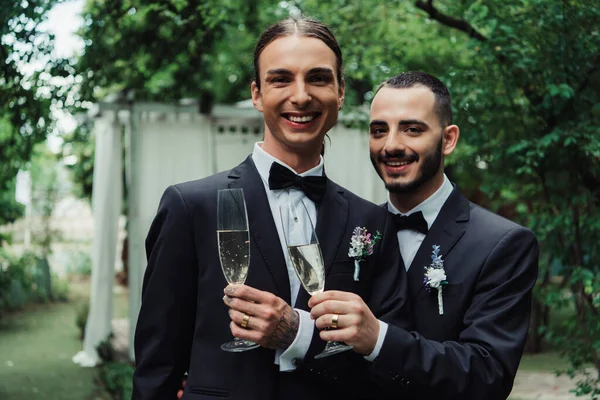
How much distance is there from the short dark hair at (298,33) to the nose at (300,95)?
0.18 metres

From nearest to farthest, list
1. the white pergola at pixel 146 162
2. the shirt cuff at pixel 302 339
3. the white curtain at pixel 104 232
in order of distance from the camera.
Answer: the shirt cuff at pixel 302 339 → the white pergola at pixel 146 162 → the white curtain at pixel 104 232

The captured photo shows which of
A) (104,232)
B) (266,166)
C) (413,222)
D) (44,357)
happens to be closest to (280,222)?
(266,166)

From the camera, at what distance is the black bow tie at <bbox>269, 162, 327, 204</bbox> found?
245 cm

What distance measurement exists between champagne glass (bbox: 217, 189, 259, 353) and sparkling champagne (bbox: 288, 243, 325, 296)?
5.3 inches

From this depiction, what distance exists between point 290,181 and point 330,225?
0.20 metres

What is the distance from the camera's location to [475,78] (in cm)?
555

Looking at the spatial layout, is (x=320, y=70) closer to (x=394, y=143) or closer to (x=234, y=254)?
(x=394, y=143)

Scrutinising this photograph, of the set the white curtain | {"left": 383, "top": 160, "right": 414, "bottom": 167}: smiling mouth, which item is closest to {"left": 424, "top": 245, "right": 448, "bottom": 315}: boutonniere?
{"left": 383, "top": 160, "right": 414, "bottom": 167}: smiling mouth

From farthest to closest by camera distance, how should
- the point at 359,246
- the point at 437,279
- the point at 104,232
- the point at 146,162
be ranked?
the point at 104,232, the point at 146,162, the point at 437,279, the point at 359,246

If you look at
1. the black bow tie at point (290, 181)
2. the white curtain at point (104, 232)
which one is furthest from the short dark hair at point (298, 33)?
the white curtain at point (104, 232)

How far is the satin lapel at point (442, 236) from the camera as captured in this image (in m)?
2.77

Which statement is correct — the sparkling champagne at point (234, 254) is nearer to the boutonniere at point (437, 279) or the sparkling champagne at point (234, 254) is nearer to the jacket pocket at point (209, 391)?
the jacket pocket at point (209, 391)

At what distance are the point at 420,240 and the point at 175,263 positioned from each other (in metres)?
1.03

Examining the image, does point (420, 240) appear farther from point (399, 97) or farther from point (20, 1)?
point (20, 1)
